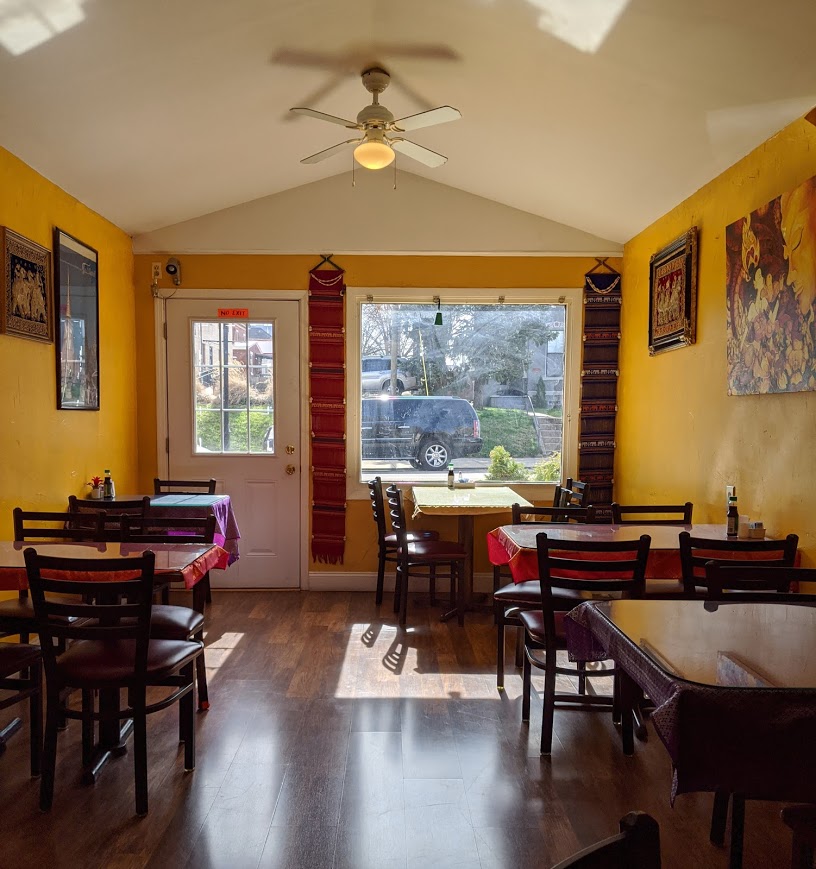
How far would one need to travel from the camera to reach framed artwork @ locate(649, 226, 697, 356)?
13.1 feet

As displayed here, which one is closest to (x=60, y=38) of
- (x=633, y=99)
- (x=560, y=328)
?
(x=633, y=99)

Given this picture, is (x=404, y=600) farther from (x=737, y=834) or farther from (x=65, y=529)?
(x=737, y=834)

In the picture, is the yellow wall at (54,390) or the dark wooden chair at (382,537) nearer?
the yellow wall at (54,390)

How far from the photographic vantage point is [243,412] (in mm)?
5395

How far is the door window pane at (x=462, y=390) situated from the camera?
5.52 m

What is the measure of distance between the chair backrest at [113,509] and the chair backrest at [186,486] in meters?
0.75

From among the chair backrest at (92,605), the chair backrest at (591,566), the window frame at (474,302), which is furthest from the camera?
the window frame at (474,302)

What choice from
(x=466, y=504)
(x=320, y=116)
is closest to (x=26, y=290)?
(x=320, y=116)

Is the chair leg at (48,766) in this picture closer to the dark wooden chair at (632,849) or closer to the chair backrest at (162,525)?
the chair backrest at (162,525)

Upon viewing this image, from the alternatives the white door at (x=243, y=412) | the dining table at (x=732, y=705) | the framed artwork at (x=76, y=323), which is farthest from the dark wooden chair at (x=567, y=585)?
the framed artwork at (x=76, y=323)

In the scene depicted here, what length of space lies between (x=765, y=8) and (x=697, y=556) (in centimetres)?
218

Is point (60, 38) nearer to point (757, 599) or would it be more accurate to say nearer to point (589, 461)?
point (757, 599)

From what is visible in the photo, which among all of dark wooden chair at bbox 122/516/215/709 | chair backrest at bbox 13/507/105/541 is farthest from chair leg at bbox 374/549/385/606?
chair backrest at bbox 13/507/105/541

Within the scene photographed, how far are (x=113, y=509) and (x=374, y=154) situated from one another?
2.42 meters
